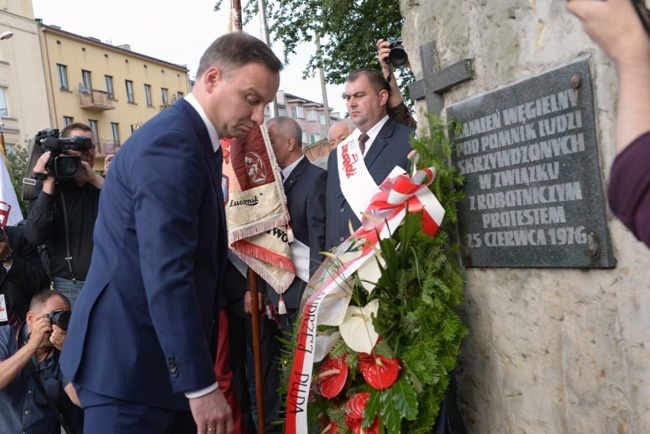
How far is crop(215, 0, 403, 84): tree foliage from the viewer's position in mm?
14297

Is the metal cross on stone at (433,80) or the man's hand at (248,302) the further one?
the man's hand at (248,302)

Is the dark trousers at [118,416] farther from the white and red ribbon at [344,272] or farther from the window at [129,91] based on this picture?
the window at [129,91]

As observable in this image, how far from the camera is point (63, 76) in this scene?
3762cm

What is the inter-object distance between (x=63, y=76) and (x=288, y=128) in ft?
117

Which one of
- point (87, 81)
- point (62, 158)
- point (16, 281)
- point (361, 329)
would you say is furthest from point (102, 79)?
point (361, 329)

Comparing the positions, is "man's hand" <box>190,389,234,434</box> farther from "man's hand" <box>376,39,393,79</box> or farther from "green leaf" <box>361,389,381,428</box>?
"man's hand" <box>376,39,393,79</box>

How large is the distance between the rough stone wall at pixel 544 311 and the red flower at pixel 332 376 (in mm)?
541

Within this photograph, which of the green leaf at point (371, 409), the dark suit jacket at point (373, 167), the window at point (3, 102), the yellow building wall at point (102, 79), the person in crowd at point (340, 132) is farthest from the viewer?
the yellow building wall at point (102, 79)

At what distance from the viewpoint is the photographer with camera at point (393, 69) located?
403 centimetres

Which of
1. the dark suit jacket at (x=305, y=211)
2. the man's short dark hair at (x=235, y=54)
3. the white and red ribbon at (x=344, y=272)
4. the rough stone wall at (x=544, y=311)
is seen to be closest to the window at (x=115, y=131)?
the dark suit jacket at (x=305, y=211)

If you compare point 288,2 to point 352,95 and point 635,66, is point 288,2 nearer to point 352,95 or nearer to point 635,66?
point 352,95

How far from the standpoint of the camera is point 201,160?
2.43 metres

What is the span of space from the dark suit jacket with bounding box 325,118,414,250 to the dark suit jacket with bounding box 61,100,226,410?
1455 mm

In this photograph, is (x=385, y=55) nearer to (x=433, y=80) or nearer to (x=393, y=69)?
(x=393, y=69)
